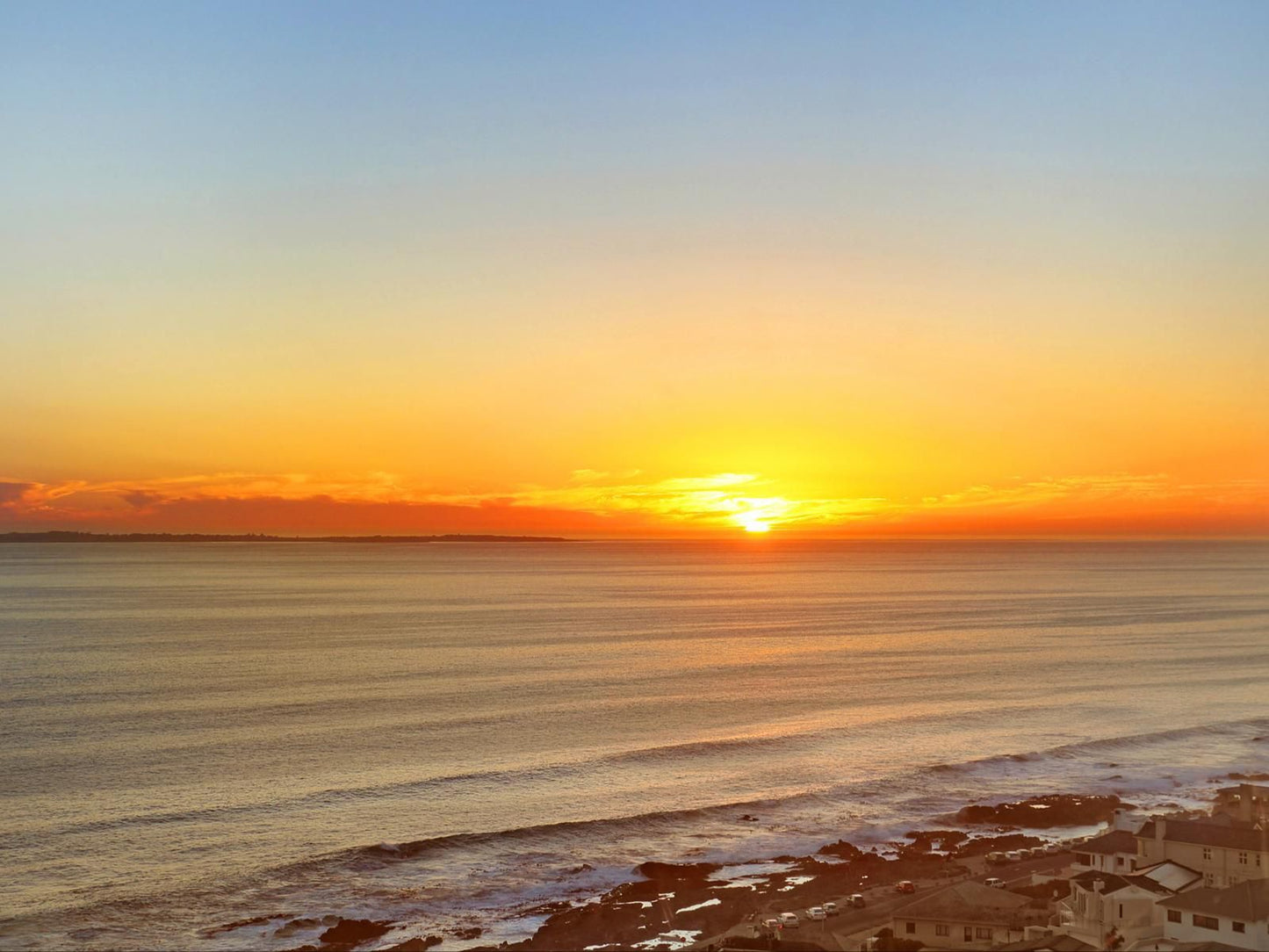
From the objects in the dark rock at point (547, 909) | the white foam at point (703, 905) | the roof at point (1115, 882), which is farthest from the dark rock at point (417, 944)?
the roof at point (1115, 882)

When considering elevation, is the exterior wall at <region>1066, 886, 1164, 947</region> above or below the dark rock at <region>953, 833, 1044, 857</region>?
above

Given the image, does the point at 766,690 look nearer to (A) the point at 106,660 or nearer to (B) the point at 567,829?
(B) the point at 567,829

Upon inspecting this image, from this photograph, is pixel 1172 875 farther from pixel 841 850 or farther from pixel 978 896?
pixel 841 850

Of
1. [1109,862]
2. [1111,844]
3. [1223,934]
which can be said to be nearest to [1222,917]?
[1223,934]

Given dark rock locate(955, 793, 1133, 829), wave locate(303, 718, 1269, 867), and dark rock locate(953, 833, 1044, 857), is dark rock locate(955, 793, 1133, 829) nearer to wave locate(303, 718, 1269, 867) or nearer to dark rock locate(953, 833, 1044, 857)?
dark rock locate(953, 833, 1044, 857)

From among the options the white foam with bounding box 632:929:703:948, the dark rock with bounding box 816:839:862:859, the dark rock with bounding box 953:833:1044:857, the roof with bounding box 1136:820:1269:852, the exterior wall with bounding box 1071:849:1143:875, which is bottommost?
the dark rock with bounding box 953:833:1044:857

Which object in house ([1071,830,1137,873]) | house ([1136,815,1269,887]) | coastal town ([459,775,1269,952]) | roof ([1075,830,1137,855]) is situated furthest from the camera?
roof ([1075,830,1137,855])

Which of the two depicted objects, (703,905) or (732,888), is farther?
(732,888)

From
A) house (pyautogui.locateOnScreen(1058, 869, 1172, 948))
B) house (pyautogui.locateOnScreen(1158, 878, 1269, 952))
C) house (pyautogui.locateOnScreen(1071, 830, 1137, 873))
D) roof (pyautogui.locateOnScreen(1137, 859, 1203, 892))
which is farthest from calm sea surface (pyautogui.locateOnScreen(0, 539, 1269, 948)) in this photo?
house (pyautogui.locateOnScreen(1158, 878, 1269, 952))
